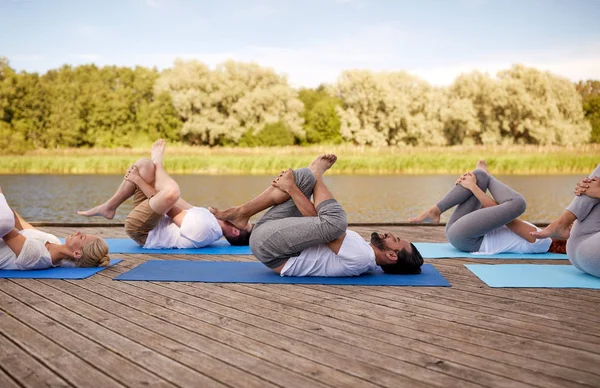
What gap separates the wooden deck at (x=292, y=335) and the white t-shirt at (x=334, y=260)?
0.64 feet

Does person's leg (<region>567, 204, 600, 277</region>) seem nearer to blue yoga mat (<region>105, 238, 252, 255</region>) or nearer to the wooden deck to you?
the wooden deck

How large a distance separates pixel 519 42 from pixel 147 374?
3820 centimetres

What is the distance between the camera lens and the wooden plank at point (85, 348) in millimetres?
1666

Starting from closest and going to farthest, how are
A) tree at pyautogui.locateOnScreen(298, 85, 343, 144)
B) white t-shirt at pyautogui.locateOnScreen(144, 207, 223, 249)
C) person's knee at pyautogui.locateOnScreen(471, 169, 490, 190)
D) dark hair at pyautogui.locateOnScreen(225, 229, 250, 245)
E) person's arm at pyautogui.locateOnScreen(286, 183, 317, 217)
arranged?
person's arm at pyautogui.locateOnScreen(286, 183, 317, 217) → person's knee at pyautogui.locateOnScreen(471, 169, 490, 190) → white t-shirt at pyautogui.locateOnScreen(144, 207, 223, 249) → dark hair at pyautogui.locateOnScreen(225, 229, 250, 245) → tree at pyautogui.locateOnScreen(298, 85, 343, 144)

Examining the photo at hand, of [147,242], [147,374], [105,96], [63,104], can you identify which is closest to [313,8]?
[105,96]

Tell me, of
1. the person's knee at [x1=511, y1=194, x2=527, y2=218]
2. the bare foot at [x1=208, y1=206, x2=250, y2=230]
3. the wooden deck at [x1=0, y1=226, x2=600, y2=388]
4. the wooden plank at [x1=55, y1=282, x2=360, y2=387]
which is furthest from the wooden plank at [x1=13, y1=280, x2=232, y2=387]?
the person's knee at [x1=511, y1=194, x2=527, y2=218]

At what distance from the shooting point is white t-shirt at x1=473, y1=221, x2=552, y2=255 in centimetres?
397

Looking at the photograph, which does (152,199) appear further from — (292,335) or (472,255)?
(472,255)

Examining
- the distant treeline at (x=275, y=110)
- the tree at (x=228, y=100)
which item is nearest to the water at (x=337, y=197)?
the tree at (x=228, y=100)

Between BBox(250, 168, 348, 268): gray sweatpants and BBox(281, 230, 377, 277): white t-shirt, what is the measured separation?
63mm

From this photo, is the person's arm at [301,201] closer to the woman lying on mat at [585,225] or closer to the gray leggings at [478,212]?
the woman lying on mat at [585,225]

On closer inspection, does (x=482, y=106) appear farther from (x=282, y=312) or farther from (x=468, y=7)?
(x=282, y=312)

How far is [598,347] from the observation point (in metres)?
1.96

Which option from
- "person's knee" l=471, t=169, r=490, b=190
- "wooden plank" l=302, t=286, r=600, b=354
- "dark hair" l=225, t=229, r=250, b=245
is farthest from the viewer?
"dark hair" l=225, t=229, r=250, b=245
